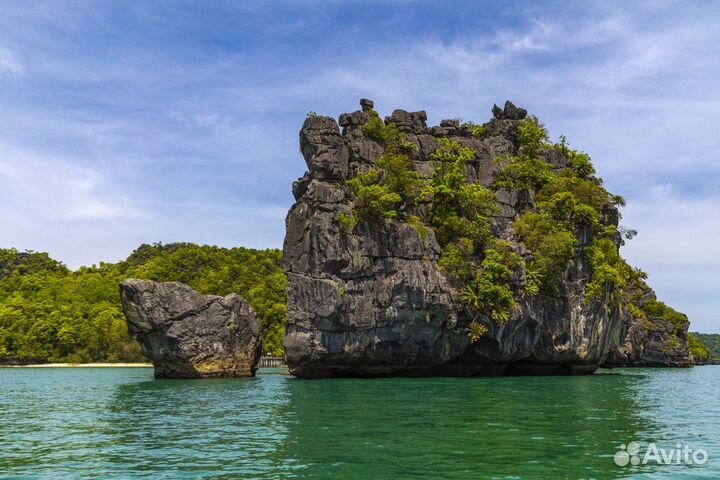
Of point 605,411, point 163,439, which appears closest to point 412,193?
point 605,411

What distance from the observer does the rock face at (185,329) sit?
45.7 metres

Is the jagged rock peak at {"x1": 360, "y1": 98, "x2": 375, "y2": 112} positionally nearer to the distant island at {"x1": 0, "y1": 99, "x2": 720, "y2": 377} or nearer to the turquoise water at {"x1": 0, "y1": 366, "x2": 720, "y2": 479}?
the distant island at {"x1": 0, "y1": 99, "x2": 720, "y2": 377}

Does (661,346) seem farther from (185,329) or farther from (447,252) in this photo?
(185,329)

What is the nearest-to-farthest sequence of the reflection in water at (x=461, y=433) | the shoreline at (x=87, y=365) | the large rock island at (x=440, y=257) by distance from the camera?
the reflection in water at (x=461, y=433) < the large rock island at (x=440, y=257) < the shoreline at (x=87, y=365)

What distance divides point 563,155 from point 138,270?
82480 mm

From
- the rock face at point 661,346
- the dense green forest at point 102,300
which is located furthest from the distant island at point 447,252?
the dense green forest at point 102,300

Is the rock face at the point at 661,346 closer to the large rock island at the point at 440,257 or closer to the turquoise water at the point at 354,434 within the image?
the large rock island at the point at 440,257

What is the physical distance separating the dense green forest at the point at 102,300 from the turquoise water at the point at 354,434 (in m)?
63.4

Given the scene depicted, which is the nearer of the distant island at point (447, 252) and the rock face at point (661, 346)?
the distant island at point (447, 252)

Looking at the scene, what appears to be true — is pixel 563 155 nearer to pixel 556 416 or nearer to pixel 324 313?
pixel 324 313

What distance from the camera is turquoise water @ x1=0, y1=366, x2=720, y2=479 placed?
510 inches

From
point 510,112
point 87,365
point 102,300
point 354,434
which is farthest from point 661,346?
point 102,300

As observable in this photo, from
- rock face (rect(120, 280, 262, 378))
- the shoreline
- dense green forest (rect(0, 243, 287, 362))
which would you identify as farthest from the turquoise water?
dense green forest (rect(0, 243, 287, 362))

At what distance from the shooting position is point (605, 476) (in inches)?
476
